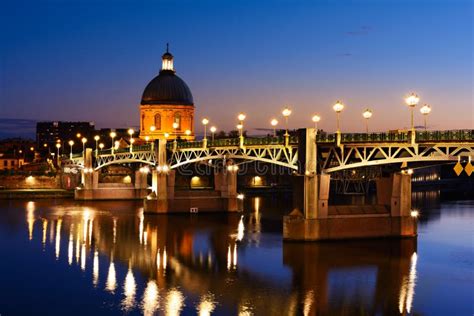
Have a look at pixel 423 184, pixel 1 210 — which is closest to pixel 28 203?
pixel 1 210

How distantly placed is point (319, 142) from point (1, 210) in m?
50.8

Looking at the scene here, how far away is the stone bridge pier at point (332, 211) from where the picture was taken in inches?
2120

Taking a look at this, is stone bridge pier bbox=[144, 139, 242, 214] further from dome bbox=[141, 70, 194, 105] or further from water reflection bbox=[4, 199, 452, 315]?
dome bbox=[141, 70, 194, 105]

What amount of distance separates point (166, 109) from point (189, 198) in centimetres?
5564

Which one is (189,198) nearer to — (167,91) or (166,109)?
(166,109)

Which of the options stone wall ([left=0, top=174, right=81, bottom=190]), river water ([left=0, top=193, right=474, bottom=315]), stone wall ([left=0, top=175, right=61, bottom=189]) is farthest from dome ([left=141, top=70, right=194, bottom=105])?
river water ([left=0, top=193, right=474, bottom=315])

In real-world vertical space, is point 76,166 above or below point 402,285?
above

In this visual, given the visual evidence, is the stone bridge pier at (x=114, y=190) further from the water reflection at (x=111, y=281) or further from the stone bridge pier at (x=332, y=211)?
the water reflection at (x=111, y=281)

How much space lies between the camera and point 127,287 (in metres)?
40.7

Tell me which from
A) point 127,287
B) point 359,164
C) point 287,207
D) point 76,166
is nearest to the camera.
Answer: point 127,287

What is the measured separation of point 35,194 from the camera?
375 feet

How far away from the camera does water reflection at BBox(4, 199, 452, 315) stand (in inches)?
1447

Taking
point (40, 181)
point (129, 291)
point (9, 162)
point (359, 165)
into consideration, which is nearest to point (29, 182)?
point (40, 181)

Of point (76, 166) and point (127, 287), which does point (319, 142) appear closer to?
point (127, 287)
